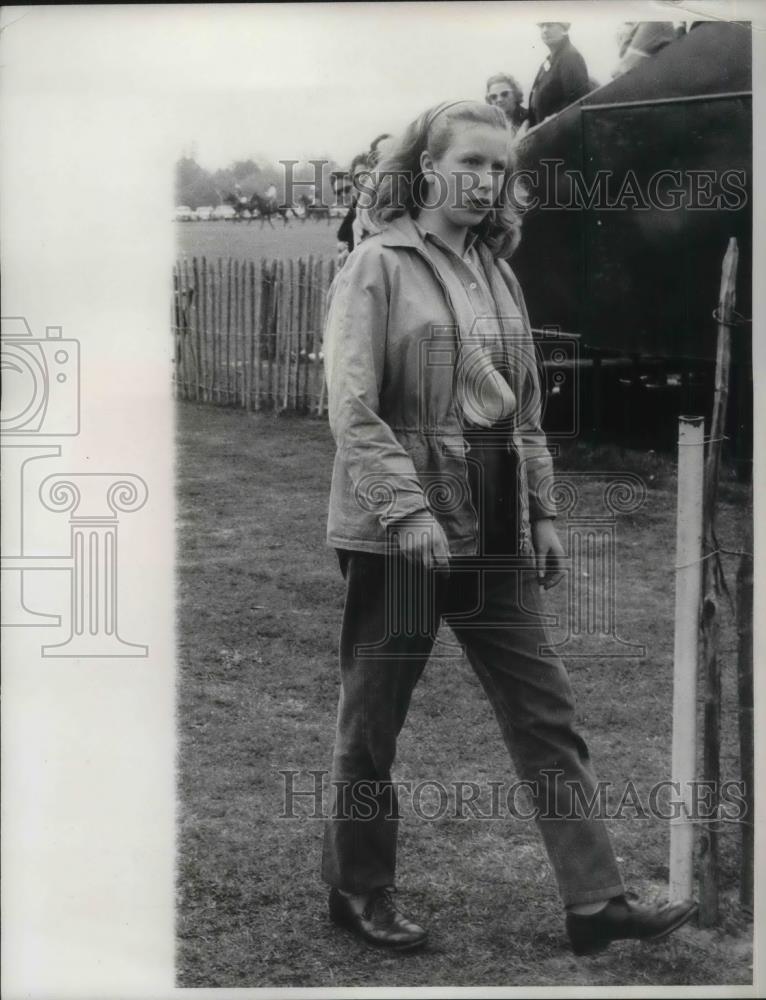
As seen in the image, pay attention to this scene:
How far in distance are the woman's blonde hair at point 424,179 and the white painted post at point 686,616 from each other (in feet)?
2.35

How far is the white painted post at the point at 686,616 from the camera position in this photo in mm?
3463

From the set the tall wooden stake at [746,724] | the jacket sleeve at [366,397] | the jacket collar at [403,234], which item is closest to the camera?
the jacket sleeve at [366,397]

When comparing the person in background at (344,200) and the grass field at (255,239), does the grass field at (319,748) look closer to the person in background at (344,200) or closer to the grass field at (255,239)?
the grass field at (255,239)

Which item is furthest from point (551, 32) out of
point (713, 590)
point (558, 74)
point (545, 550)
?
point (713, 590)

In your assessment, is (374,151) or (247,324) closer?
(374,151)

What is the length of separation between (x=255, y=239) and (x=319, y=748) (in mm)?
1448

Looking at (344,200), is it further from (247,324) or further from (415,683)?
(415,683)

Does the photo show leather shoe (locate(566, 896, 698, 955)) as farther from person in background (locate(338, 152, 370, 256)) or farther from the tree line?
the tree line

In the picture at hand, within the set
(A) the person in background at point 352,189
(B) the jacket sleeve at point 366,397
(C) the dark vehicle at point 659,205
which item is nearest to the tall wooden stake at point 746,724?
(C) the dark vehicle at point 659,205

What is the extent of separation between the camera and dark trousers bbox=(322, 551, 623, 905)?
3410 mm

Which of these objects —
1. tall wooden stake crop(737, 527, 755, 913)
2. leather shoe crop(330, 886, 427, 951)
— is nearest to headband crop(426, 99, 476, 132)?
tall wooden stake crop(737, 527, 755, 913)

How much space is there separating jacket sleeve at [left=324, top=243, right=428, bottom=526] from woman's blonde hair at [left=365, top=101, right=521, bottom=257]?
171mm

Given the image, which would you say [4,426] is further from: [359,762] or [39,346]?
[359,762]

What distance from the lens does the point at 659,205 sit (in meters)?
3.52
